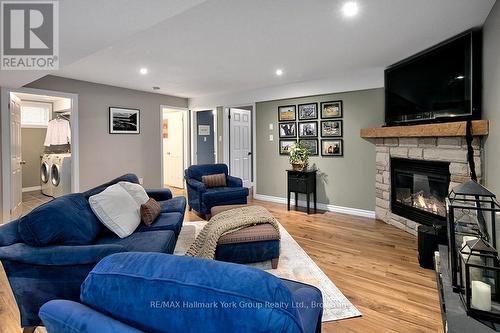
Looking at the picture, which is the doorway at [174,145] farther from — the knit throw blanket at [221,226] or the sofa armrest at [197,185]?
the knit throw blanket at [221,226]

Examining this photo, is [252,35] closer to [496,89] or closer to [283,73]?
[283,73]

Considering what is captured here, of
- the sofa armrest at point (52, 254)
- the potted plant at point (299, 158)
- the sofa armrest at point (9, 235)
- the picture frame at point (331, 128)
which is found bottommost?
the sofa armrest at point (52, 254)

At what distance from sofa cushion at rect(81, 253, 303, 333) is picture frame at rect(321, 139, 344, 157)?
4394 millimetres

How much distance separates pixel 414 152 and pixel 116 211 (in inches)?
141

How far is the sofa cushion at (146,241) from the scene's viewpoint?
2.09 meters

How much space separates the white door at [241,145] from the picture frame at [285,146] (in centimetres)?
138

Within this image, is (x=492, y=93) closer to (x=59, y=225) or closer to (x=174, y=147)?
(x=59, y=225)

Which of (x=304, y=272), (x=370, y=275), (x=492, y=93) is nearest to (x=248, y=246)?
(x=304, y=272)

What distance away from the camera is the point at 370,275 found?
102 inches

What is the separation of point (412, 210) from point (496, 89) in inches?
72.6

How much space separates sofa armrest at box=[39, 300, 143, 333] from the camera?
0.68 meters

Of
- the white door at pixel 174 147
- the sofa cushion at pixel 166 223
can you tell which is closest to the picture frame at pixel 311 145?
the sofa cushion at pixel 166 223

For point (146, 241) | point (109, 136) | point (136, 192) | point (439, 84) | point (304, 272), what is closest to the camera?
point (146, 241)

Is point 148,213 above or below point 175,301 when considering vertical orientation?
below
